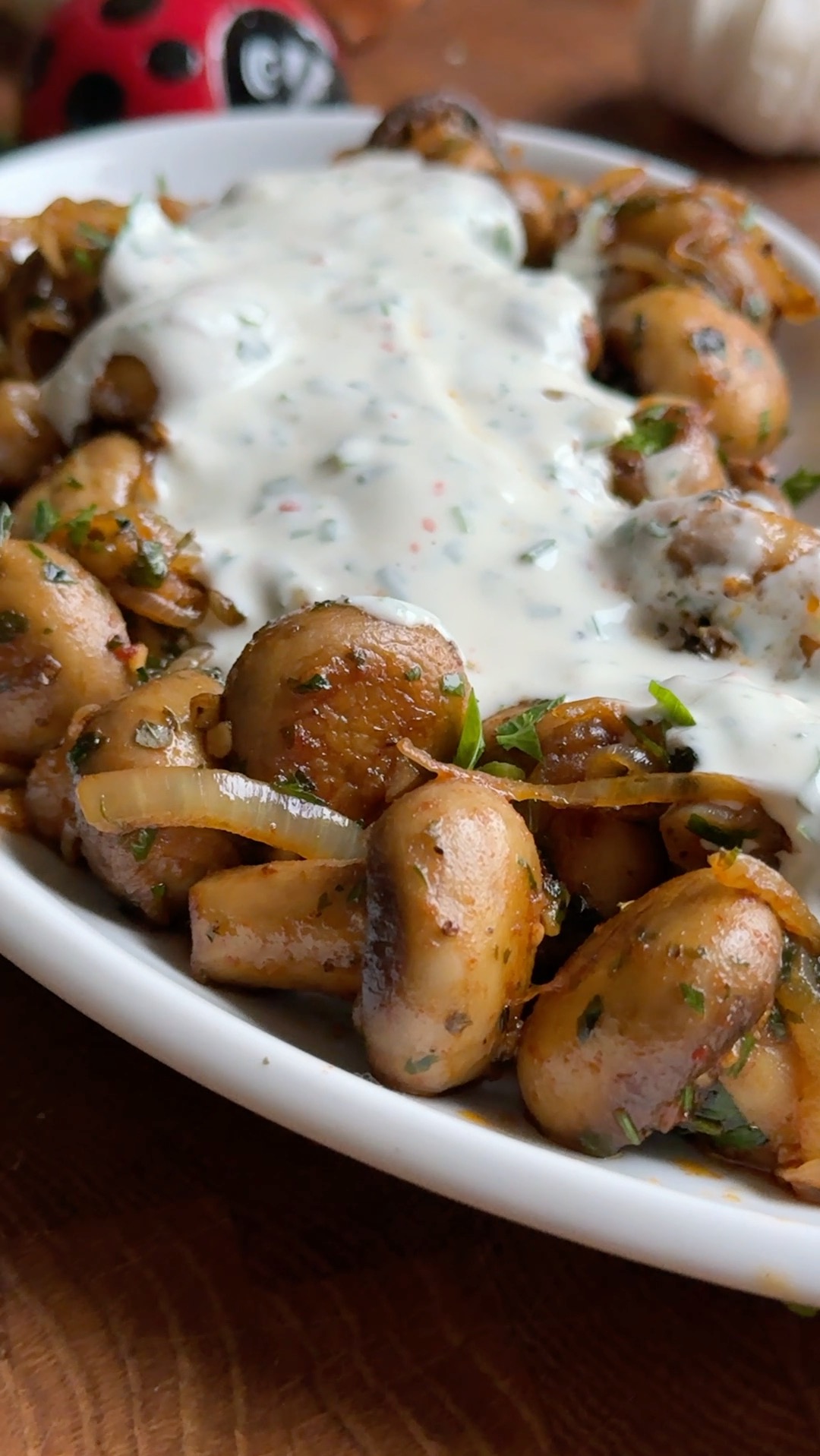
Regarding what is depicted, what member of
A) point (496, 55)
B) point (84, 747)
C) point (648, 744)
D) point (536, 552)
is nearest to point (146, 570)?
point (84, 747)

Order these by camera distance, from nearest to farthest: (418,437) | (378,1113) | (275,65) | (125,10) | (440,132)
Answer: (378,1113) < (418,437) < (440,132) < (125,10) < (275,65)

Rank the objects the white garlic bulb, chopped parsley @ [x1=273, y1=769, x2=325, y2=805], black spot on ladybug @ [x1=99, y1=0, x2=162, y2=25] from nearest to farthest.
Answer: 1. chopped parsley @ [x1=273, y1=769, x2=325, y2=805]
2. black spot on ladybug @ [x1=99, y1=0, x2=162, y2=25]
3. the white garlic bulb

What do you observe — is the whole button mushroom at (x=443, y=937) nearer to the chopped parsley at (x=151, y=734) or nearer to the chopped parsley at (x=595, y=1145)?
the chopped parsley at (x=595, y=1145)

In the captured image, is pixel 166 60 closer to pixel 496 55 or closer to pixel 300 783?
pixel 496 55

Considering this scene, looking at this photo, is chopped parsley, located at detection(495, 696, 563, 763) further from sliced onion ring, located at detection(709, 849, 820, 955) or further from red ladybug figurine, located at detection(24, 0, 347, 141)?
red ladybug figurine, located at detection(24, 0, 347, 141)

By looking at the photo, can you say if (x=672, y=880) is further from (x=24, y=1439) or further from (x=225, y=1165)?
(x=24, y=1439)

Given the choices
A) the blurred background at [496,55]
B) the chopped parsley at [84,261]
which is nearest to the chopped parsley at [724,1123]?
the chopped parsley at [84,261]

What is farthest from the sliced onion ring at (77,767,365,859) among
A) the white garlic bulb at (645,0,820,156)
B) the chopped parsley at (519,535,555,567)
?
the white garlic bulb at (645,0,820,156)
